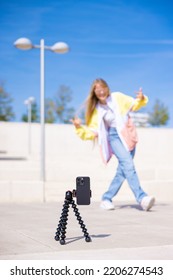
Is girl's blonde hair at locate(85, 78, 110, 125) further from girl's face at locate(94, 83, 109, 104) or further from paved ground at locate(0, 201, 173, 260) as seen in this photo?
paved ground at locate(0, 201, 173, 260)

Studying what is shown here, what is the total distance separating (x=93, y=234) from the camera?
702cm

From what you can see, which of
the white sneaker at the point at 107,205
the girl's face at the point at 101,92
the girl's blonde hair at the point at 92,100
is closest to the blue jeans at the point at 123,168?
the white sneaker at the point at 107,205

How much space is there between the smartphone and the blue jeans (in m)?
3.65

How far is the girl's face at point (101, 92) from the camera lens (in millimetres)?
10028

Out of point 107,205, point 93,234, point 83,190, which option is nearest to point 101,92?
point 107,205

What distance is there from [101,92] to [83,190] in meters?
4.14

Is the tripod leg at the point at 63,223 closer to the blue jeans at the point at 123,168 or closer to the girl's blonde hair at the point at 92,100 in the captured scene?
the blue jeans at the point at 123,168

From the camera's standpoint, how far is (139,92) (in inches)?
396

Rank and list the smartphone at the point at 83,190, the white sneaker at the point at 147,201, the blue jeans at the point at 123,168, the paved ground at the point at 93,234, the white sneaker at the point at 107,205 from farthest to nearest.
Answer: the white sneaker at the point at 107,205
the blue jeans at the point at 123,168
the white sneaker at the point at 147,201
the smartphone at the point at 83,190
the paved ground at the point at 93,234

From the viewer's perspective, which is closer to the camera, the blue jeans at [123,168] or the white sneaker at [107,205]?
the blue jeans at [123,168]

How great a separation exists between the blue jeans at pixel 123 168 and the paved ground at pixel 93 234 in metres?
0.36

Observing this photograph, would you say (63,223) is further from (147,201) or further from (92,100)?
(92,100)

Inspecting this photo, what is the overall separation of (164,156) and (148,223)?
37.7m

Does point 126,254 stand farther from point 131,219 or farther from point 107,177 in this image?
point 107,177
